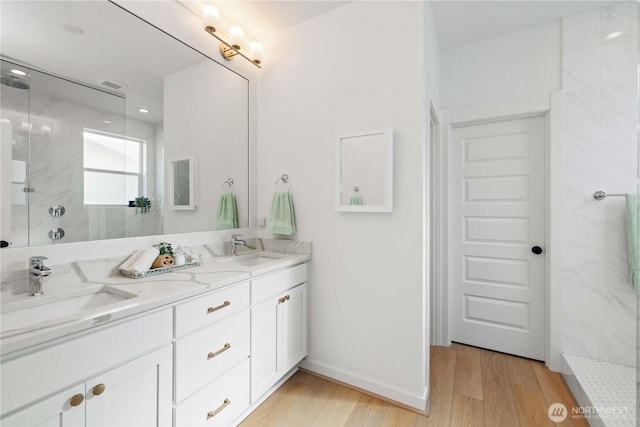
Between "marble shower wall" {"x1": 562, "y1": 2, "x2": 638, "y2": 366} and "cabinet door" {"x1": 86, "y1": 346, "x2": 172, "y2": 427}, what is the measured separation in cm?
269

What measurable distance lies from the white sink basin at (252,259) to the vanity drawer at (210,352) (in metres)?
0.52

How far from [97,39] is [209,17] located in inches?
26.9

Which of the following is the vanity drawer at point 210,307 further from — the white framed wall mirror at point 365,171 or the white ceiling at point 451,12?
the white ceiling at point 451,12

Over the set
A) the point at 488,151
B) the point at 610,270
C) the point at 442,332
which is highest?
the point at 488,151

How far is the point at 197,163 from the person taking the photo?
1925 mm

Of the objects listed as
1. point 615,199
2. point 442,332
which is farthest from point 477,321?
point 615,199

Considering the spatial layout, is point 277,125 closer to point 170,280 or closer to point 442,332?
point 170,280

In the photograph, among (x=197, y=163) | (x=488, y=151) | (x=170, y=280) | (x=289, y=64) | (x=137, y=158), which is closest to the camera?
(x=170, y=280)

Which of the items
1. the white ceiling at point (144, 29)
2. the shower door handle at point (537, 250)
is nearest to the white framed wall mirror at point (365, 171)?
the white ceiling at point (144, 29)

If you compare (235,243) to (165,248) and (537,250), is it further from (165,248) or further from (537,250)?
(537,250)

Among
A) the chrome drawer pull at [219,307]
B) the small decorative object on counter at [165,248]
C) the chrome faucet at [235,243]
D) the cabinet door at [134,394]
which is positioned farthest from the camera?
the chrome faucet at [235,243]

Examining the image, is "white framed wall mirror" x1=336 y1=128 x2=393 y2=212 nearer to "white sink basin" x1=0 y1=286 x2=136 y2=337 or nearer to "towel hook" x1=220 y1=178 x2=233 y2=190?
"towel hook" x1=220 y1=178 x2=233 y2=190

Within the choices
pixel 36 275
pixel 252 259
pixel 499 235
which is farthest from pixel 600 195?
pixel 36 275

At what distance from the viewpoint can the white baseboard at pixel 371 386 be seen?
67.4 inches
